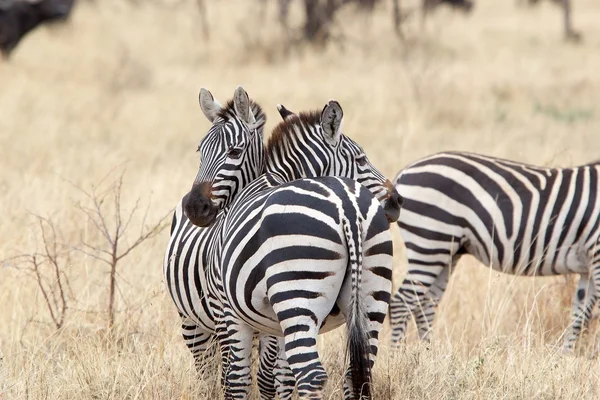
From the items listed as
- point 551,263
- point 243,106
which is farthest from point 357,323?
point 551,263

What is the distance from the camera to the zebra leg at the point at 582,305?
5434 millimetres

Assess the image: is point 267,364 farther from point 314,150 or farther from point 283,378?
point 314,150

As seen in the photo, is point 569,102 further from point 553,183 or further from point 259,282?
point 259,282

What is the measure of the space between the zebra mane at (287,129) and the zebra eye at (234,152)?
0.14m

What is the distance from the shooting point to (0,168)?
877 cm

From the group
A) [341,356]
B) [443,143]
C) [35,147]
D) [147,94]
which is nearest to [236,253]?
[341,356]

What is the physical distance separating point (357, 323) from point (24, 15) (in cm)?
1716

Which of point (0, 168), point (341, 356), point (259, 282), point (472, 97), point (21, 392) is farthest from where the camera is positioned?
point (472, 97)

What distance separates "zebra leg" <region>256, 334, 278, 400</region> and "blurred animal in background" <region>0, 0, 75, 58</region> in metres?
13.8

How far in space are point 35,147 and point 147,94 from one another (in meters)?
4.02

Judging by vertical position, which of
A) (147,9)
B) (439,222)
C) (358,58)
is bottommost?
(439,222)

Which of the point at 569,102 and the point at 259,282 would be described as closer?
the point at 259,282

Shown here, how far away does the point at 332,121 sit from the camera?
380 centimetres

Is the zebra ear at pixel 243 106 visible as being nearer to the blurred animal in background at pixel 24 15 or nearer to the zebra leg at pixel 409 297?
the zebra leg at pixel 409 297
